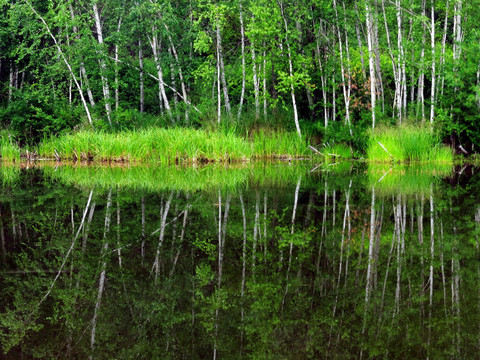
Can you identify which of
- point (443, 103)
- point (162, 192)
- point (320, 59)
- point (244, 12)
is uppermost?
point (244, 12)

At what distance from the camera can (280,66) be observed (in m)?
19.6

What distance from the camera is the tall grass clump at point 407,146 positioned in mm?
15664

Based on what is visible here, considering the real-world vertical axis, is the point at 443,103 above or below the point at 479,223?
above

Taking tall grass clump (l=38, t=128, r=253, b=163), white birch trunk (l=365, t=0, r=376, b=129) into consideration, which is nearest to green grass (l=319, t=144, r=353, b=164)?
white birch trunk (l=365, t=0, r=376, b=129)

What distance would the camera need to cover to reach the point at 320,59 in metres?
20.2

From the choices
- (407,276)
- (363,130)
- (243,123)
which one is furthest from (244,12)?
(407,276)

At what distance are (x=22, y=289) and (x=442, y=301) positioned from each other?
8.38 feet

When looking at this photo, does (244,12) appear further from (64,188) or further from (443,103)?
(64,188)

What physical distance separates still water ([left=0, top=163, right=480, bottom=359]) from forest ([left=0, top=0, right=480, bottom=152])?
438 inches

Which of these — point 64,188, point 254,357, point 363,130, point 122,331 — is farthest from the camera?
point 363,130

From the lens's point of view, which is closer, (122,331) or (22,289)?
(122,331)

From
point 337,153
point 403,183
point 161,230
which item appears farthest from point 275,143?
point 161,230

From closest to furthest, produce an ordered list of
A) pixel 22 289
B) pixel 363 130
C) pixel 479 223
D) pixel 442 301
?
pixel 442 301 < pixel 22 289 < pixel 479 223 < pixel 363 130

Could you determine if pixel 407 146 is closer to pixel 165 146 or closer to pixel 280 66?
pixel 280 66
